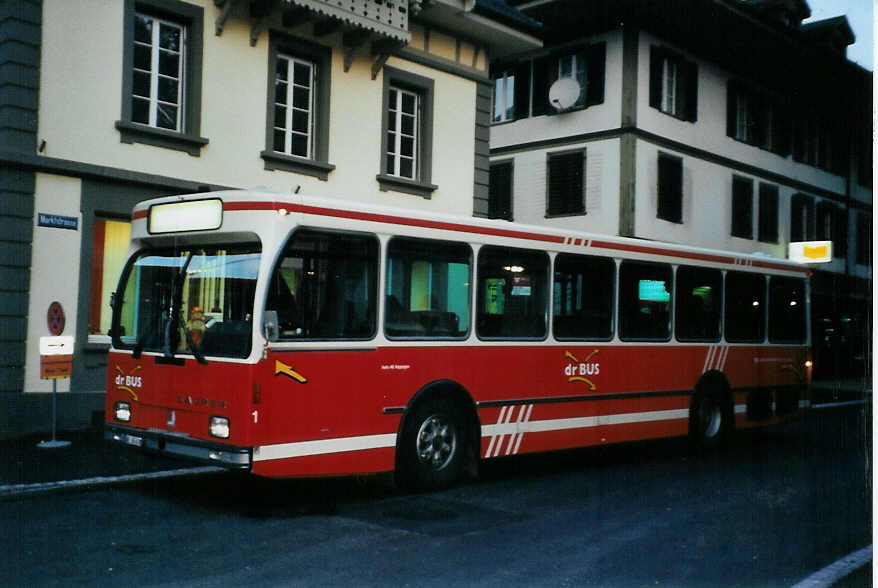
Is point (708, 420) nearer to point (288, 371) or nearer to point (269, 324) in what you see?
point (288, 371)

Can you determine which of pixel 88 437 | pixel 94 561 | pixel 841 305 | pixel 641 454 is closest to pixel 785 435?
pixel 641 454

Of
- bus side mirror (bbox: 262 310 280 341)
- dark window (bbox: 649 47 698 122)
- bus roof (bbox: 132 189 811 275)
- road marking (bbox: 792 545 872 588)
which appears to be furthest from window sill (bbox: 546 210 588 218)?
road marking (bbox: 792 545 872 588)

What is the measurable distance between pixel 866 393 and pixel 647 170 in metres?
20.1

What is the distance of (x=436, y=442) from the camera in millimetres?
8820

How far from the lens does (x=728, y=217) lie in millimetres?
26438

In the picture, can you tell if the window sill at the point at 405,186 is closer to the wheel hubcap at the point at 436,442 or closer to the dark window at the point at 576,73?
the wheel hubcap at the point at 436,442

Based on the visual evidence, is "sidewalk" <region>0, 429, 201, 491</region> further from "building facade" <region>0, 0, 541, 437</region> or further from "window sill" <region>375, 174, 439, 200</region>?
"window sill" <region>375, 174, 439, 200</region>

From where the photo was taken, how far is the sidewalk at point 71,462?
8.93 m

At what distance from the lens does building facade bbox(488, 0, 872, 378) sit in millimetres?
22953

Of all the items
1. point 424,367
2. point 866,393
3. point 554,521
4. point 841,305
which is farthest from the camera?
point 841,305

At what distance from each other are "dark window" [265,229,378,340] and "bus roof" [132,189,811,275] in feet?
0.69

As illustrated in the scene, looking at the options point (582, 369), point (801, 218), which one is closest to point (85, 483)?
point (582, 369)

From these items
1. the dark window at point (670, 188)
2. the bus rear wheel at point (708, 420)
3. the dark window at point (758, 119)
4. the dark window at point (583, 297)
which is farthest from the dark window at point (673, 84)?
the dark window at point (583, 297)

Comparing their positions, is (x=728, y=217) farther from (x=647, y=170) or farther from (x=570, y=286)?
(x=570, y=286)
